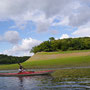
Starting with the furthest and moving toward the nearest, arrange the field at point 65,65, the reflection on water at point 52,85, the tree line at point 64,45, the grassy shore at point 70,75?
the tree line at point 64,45, the field at point 65,65, the grassy shore at point 70,75, the reflection on water at point 52,85

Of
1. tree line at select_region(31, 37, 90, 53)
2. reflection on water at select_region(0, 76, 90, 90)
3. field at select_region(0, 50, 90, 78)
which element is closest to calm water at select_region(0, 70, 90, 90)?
reflection on water at select_region(0, 76, 90, 90)

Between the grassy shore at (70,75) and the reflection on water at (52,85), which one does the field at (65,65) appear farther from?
the reflection on water at (52,85)

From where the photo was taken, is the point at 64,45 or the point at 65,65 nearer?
the point at 65,65

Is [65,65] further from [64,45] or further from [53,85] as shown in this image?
[64,45]

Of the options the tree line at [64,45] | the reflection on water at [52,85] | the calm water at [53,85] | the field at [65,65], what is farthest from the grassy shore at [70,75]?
the tree line at [64,45]

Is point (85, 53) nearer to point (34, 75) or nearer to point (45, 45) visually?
point (45, 45)

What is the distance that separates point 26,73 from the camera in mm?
37031

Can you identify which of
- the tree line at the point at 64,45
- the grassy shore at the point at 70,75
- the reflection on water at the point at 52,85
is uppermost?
the tree line at the point at 64,45

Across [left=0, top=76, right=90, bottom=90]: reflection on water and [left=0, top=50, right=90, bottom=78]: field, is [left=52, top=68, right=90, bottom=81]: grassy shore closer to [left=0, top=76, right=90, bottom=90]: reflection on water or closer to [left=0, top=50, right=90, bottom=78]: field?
[left=0, top=50, right=90, bottom=78]: field

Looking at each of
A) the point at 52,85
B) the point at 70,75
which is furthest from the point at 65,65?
the point at 52,85

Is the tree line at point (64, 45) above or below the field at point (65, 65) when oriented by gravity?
above

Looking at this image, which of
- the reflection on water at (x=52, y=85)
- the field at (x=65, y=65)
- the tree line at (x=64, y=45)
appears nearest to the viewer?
the reflection on water at (x=52, y=85)

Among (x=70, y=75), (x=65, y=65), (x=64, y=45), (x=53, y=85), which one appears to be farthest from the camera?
(x=64, y=45)

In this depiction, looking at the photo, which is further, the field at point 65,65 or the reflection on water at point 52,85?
the field at point 65,65
